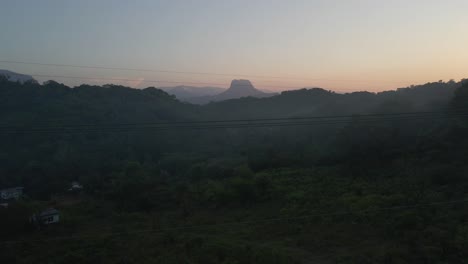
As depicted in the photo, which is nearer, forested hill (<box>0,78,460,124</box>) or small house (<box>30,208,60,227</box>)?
small house (<box>30,208,60,227</box>)

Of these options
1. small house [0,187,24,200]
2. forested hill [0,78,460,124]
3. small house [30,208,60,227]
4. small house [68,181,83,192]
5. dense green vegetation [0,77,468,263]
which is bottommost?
small house [0,187,24,200]

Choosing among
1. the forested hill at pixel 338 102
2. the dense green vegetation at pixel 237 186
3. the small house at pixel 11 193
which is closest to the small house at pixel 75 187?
the dense green vegetation at pixel 237 186

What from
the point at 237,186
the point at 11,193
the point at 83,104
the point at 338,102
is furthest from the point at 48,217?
the point at 338,102

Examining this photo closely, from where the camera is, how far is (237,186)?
19766mm

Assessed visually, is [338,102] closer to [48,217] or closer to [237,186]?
[237,186]

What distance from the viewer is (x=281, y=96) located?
57.6 metres

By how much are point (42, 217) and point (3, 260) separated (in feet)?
17.5

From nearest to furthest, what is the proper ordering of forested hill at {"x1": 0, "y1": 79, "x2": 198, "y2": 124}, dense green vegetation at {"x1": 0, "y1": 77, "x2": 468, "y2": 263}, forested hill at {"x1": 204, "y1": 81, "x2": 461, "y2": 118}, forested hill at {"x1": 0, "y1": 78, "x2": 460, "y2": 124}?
dense green vegetation at {"x1": 0, "y1": 77, "x2": 468, "y2": 263}
forested hill at {"x1": 204, "y1": 81, "x2": 461, "y2": 118}
forested hill at {"x1": 0, "y1": 78, "x2": 460, "y2": 124}
forested hill at {"x1": 0, "y1": 79, "x2": 198, "y2": 124}

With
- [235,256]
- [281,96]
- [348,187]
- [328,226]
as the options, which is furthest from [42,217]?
[281,96]

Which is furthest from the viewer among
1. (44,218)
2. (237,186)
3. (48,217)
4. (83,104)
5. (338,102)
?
(83,104)

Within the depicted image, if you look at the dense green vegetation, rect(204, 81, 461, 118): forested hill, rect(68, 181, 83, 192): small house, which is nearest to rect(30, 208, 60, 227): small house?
the dense green vegetation

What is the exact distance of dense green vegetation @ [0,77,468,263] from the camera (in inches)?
449

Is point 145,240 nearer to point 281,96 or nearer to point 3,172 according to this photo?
point 3,172

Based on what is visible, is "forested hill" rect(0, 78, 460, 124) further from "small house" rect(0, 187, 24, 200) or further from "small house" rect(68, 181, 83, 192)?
"small house" rect(68, 181, 83, 192)
